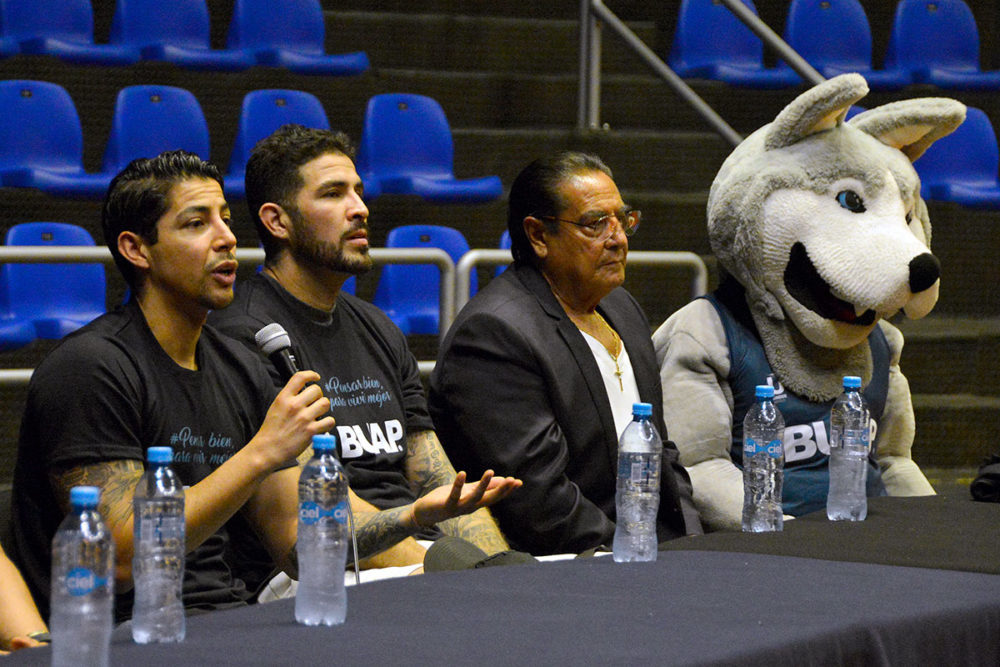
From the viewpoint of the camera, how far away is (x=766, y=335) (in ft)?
10.9

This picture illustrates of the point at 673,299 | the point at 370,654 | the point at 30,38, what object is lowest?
the point at 673,299

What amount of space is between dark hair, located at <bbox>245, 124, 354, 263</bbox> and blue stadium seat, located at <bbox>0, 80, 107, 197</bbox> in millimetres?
2067

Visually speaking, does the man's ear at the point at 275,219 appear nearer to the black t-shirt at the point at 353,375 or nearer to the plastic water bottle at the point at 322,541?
the black t-shirt at the point at 353,375

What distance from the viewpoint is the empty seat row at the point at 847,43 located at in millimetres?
6262

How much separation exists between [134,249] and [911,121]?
1.93 metres

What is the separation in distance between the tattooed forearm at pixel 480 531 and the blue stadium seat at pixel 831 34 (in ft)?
13.2

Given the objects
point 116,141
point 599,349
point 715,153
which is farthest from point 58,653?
point 715,153

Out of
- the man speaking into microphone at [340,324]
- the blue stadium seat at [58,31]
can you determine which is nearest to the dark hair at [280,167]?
the man speaking into microphone at [340,324]

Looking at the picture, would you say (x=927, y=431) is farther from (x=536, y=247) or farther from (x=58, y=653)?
(x=58, y=653)

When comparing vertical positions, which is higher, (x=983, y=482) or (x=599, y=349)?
(x=599, y=349)

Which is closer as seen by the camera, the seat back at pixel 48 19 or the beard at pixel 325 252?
the beard at pixel 325 252

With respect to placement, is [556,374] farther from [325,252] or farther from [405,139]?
[405,139]

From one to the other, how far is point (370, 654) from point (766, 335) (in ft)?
6.40

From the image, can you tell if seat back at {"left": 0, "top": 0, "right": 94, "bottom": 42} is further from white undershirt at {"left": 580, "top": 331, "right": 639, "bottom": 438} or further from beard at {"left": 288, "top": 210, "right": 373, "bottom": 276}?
white undershirt at {"left": 580, "top": 331, "right": 639, "bottom": 438}
